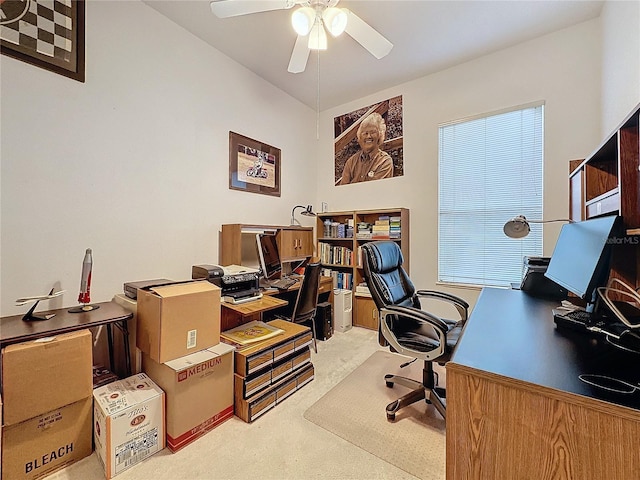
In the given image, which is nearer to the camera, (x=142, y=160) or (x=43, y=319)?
(x=43, y=319)

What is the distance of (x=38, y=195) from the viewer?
1.66 metres

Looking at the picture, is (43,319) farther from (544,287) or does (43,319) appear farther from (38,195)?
(544,287)

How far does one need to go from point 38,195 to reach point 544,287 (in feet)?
11.2

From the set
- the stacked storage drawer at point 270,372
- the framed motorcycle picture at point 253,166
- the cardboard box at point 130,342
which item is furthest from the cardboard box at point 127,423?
the framed motorcycle picture at point 253,166

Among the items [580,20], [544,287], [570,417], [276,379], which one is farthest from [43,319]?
[580,20]

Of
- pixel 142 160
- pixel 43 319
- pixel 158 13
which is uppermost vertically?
pixel 158 13

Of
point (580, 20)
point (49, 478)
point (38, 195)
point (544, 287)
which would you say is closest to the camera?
point (49, 478)

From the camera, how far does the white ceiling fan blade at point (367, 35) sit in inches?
69.4

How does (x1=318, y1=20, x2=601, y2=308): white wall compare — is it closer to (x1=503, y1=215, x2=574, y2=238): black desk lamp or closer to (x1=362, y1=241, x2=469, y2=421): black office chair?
(x1=503, y1=215, x2=574, y2=238): black desk lamp

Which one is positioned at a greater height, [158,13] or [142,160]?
[158,13]

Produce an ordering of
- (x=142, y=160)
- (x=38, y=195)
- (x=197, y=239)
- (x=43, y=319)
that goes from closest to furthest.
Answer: (x=43, y=319), (x=38, y=195), (x=142, y=160), (x=197, y=239)

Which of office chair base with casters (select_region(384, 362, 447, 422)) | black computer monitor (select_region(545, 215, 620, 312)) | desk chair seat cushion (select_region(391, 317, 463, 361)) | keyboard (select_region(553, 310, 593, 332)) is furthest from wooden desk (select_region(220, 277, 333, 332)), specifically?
black computer monitor (select_region(545, 215, 620, 312))

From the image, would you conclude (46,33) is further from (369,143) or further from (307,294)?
(369,143)

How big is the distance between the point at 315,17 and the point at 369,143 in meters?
1.96
